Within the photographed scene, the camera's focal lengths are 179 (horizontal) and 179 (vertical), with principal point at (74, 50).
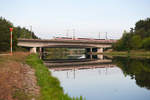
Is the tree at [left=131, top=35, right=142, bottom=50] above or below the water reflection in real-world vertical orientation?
above

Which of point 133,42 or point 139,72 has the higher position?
point 133,42

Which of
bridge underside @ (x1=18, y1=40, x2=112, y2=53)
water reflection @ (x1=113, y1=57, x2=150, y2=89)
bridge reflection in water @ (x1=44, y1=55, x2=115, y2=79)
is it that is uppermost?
bridge underside @ (x1=18, y1=40, x2=112, y2=53)

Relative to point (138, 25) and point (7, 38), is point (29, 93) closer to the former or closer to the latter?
point (7, 38)

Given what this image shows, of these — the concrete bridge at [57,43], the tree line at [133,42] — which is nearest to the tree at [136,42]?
the tree line at [133,42]

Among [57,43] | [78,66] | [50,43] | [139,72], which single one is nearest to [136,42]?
[57,43]

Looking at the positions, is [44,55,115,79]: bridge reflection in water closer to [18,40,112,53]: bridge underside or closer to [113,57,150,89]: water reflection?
[113,57,150,89]: water reflection

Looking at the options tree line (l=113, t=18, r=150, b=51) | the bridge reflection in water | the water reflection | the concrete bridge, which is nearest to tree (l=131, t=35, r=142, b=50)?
tree line (l=113, t=18, r=150, b=51)

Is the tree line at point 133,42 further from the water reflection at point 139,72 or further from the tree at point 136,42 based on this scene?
the water reflection at point 139,72

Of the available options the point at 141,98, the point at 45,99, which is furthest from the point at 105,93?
the point at 45,99

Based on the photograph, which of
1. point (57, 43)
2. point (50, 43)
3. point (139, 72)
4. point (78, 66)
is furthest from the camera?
point (57, 43)

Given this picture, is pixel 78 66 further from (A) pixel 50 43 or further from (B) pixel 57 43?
(B) pixel 57 43

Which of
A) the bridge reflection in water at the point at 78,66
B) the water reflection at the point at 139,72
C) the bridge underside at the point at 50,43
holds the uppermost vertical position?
the bridge underside at the point at 50,43

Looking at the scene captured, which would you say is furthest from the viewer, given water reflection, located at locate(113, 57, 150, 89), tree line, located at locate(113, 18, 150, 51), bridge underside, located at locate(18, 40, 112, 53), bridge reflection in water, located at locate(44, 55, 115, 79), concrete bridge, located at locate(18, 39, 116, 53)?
concrete bridge, located at locate(18, 39, 116, 53)

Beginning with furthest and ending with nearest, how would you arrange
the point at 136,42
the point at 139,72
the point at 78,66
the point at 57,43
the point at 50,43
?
the point at 57,43 → the point at 50,43 → the point at 136,42 → the point at 78,66 → the point at 139,72
